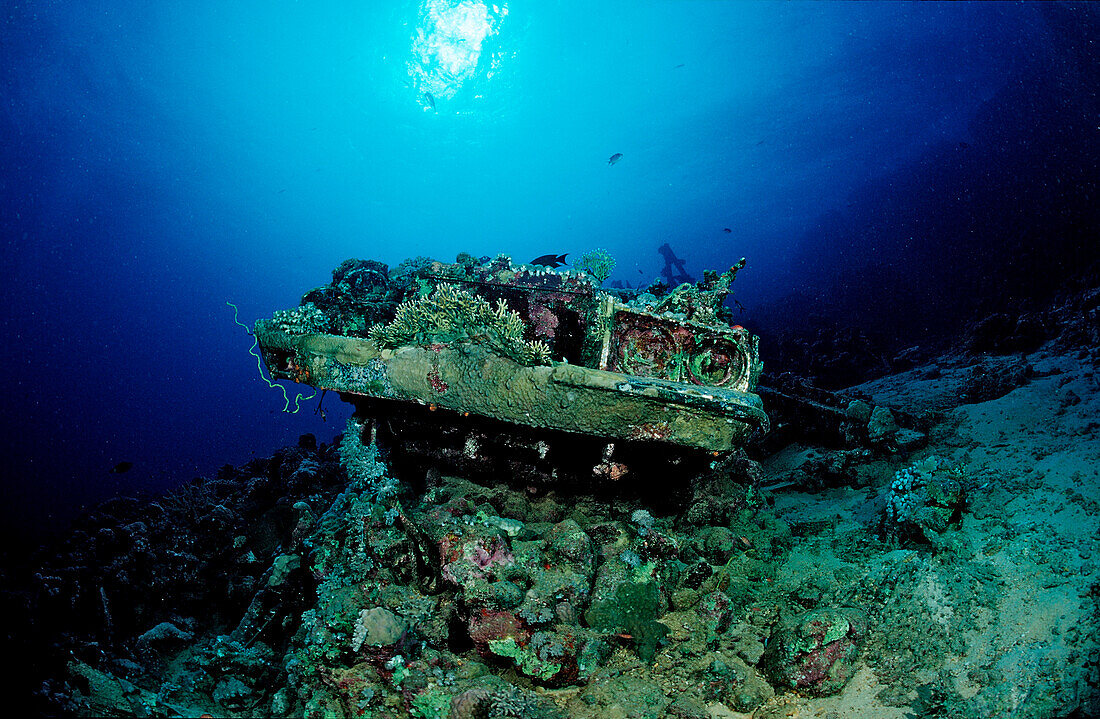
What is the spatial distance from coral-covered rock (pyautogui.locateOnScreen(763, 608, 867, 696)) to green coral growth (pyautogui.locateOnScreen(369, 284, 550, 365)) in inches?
97.9

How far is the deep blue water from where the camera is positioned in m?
24.1

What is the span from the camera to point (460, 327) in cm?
359

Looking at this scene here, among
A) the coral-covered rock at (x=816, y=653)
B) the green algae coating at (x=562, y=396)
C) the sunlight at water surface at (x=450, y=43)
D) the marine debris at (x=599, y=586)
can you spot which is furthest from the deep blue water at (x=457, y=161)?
the coral-covered rock at (x=816, y=653)

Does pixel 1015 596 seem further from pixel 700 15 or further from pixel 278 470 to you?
pixel 700 15

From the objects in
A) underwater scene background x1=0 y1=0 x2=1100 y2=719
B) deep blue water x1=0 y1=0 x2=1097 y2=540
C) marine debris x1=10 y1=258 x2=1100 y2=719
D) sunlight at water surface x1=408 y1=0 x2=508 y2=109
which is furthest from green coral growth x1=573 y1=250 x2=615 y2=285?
sunlight at water surface x1=408 y1=0 x2=508 y2=109

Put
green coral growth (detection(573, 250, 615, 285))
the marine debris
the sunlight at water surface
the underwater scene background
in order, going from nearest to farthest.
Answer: the marine debris
the underwater scene background
green coral growth (detection(573, 250, 615, 285))
the sunlight at water surface

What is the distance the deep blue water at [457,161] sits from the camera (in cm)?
2406

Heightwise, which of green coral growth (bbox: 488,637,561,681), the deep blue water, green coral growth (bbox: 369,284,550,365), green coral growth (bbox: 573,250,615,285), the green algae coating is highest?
the deep blue water

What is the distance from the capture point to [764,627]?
3059 millimetres

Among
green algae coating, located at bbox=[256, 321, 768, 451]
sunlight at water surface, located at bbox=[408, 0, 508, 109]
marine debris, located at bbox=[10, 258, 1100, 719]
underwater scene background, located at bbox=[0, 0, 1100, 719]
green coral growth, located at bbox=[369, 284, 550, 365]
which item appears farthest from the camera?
sunlight at water surface, located at bbox=[408, 0, 508, 109]

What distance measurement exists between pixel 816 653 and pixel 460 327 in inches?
133

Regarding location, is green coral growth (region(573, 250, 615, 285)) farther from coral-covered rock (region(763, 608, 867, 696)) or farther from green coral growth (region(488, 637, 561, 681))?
green coral growth (region(488, 637, 561, 681))

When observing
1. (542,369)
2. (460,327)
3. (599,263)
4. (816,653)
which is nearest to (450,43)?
(599,263)

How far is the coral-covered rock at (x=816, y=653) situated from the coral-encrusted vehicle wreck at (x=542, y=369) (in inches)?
48.6
